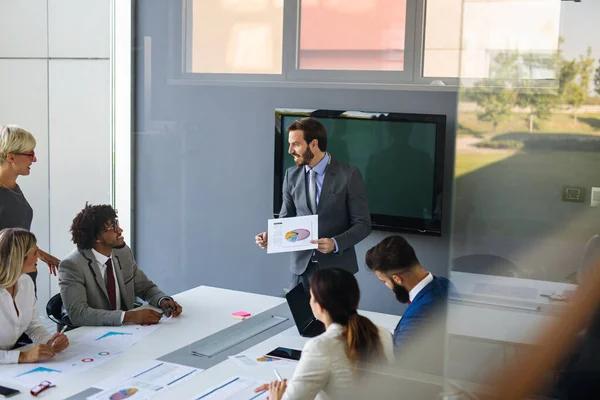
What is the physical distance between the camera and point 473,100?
89 centimetres

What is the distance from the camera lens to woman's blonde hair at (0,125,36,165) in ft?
11.4

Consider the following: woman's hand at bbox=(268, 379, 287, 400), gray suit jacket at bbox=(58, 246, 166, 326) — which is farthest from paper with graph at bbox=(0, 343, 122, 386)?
woman's hand at bbox=(268, 379, 287, 400)

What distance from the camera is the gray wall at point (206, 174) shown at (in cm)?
496

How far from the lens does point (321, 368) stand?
6.70 ft

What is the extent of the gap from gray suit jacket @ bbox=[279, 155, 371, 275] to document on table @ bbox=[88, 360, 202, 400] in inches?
49.8

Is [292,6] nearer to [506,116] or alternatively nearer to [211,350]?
[211,350]

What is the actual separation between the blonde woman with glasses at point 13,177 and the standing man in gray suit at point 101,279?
1.02 ft

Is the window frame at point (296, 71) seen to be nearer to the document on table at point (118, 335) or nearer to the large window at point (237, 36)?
the large window at point (237, 36)

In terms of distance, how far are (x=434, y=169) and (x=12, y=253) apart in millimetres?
2560

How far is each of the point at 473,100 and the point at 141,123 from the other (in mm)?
4863

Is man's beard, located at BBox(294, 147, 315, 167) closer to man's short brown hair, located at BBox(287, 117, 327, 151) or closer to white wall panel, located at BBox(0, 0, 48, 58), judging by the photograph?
man's short brown hair, located at BBox(287, 117, 327, 151)

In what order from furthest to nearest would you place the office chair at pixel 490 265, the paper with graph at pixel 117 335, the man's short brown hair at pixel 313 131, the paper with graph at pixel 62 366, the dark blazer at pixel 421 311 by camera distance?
the man's short brown hair at pixel 313 131, the paper with graph at pixel 117 335, the paper with graph at pixel 62 366, the dark blazer at pixel 421 311, the office chair at pixel 490 265

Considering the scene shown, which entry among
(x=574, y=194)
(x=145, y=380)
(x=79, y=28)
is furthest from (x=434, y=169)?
(x=574, y=194)

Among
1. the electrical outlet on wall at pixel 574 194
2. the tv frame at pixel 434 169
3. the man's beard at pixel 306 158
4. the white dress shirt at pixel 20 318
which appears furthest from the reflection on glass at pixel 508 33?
the tv frame at pixel 434 169
